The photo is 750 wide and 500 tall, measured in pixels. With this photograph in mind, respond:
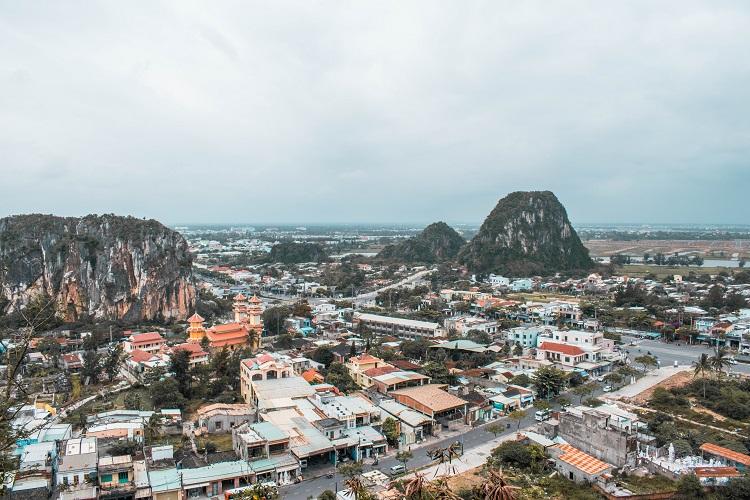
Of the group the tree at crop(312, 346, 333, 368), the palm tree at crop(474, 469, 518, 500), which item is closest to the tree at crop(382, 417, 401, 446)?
the tree at crop(312, 346, 333, 368)

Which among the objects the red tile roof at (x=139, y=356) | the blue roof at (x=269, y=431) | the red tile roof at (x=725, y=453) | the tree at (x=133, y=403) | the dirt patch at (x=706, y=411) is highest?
the blue roof at (x=269, y=431)

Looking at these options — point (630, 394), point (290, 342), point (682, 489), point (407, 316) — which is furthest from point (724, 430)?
point (407, 316)

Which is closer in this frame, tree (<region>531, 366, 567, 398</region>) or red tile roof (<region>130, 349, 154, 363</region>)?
tree (<region>531, 366, 567, 398</region>)

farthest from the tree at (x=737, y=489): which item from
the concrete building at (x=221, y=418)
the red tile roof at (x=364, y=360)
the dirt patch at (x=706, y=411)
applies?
the concrete building at (x=221, y=418)

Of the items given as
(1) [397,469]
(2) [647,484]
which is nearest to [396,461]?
(1) [397,469]

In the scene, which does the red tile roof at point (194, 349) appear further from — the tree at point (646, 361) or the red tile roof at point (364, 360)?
the tree at point (646, 361)

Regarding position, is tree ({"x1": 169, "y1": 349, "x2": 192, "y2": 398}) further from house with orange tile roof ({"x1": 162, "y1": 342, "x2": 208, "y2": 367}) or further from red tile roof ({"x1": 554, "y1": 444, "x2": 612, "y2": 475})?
red tile roof ({"x1": 554, "y1": 444, "x2": 612, "y2": 475})
